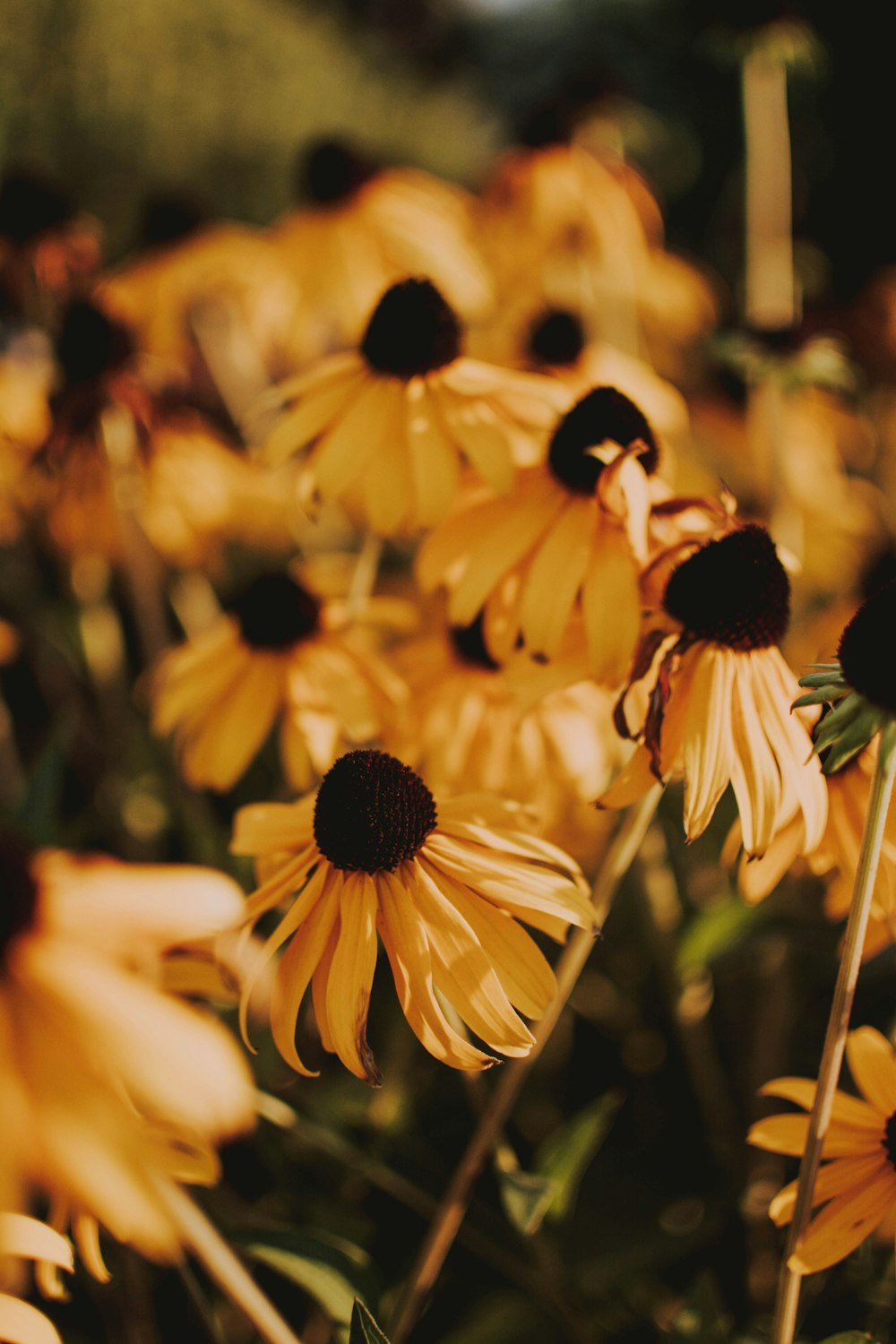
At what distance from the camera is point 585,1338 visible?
102 cm

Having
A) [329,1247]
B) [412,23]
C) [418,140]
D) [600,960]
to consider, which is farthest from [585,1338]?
[412,23]

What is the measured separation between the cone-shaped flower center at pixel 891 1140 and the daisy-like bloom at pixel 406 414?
625 mm

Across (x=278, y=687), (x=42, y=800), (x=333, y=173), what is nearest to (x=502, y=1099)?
(x=278, y=687)

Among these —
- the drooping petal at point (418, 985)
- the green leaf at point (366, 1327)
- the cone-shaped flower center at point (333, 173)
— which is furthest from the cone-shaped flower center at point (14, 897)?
the cone-shaped flower center at point (333, 173)

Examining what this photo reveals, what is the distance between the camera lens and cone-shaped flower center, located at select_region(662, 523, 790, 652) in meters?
0.78

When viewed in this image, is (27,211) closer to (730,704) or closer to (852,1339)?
(730,704)

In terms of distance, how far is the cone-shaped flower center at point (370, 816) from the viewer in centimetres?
73

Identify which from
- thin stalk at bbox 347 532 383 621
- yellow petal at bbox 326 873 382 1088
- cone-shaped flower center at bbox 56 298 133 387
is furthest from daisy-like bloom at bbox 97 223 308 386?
yellow petal at bbox 326 873 382 1088

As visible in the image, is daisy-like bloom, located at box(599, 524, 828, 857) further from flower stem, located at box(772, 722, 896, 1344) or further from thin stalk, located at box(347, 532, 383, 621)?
thin stalk, located at box(347, 532, 383, 621)

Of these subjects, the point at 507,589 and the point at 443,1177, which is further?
the point at 443,1177

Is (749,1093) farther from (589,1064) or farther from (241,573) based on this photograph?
(241,573)

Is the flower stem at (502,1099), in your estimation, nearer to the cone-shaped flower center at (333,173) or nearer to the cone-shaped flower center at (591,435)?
Answer: the cone-shaped flower center at (591,435)

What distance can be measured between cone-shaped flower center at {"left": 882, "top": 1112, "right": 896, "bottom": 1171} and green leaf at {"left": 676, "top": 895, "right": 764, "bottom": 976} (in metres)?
0.36

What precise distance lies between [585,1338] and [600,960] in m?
0.67
